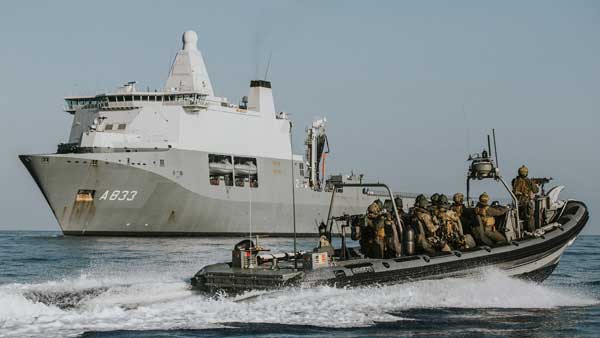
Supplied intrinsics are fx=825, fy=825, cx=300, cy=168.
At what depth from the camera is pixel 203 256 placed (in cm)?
2858

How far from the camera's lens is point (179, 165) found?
4091 cm

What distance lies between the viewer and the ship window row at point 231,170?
43531 millimetres

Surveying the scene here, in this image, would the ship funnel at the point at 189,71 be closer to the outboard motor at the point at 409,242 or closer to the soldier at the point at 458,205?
the soldier at the point at 458,205

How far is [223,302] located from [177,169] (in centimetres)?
2801

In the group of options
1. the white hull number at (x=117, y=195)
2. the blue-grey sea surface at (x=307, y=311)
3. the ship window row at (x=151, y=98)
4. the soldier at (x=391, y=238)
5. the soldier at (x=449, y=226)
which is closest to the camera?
the blue-grey sea surface at (x=307, y=311)

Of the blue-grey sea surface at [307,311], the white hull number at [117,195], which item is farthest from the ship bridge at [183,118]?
the blue-grey sea surface at [307,311]

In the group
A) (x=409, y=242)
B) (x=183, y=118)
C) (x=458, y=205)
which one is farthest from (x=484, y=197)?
(x=183, y=118)

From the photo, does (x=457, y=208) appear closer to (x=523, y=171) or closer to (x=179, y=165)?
(x=523, y=171)

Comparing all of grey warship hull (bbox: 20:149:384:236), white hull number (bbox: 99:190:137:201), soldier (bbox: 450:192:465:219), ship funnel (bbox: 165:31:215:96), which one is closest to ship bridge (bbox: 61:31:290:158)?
ship funnel (bbox: 165:31:215:96)

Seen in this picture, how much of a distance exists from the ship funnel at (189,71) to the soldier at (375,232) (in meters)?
31.6

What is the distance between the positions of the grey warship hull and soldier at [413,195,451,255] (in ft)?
70.4

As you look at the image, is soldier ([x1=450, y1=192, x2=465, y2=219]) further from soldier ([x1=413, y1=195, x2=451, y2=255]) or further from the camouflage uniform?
the camouflage uniform

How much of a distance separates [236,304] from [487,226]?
6.49 meters

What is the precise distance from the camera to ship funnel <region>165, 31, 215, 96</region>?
154 ft
